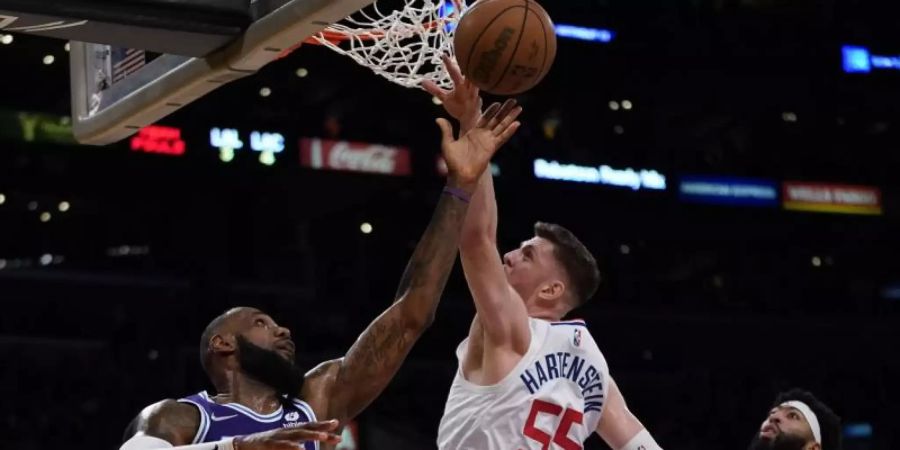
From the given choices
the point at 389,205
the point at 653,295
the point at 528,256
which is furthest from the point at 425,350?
the point at 528,256

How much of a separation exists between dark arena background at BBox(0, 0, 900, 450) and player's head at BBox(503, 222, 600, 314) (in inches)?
344

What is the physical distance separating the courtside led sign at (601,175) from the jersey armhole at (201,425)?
11.1 m

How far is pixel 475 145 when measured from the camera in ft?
12.1

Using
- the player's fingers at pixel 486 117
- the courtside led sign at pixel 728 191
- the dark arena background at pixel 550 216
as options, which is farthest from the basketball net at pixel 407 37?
the courtside led sign at pixel 728 191

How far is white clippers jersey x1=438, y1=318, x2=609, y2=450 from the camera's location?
375 cm

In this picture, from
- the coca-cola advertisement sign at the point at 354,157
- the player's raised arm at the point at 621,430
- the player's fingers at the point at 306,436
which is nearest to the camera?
the player's fingers at the point at 306,436

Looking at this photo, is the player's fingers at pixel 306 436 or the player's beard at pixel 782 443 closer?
the player's fingers at pixel 306 436

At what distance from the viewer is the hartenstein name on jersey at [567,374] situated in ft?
12.4

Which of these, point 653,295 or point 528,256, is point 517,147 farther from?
point 528,256

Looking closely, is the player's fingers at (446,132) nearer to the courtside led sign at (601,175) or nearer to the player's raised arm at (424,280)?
the player's raised arm at (424,280)

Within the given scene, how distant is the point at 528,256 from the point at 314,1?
1.09m

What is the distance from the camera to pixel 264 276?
13.8m

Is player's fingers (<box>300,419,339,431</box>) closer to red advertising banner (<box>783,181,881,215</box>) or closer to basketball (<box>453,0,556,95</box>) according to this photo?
basketball (<box>453,0,556,95</box>)

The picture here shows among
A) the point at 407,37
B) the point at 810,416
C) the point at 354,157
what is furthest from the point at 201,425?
the point at 354,157
